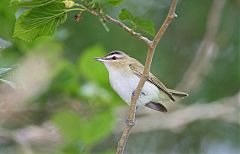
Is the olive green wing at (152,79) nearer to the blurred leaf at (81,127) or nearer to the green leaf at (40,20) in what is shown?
the blurred leaf at (81,127)

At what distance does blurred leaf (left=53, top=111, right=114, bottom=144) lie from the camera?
329cm

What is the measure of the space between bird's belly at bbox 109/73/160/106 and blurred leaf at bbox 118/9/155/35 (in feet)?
3.95

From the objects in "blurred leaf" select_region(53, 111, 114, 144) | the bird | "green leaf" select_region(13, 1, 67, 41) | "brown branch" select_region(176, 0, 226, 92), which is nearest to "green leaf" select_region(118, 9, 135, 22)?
"green leaf" select_region(13, 1, 67, 41)

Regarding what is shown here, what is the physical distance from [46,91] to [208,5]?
206 cm

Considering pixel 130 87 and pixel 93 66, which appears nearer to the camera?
→ pixel 130 87

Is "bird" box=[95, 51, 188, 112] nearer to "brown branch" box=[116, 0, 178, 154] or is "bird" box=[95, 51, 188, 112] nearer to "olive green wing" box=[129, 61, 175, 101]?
"olive green wing" box=[129, 61, 175, 101]

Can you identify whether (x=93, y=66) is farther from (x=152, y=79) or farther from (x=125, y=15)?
(x=125, y=15)

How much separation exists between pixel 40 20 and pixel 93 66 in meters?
1.49

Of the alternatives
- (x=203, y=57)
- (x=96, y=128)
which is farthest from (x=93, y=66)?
(x=203, y=57)

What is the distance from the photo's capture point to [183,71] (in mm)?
5125

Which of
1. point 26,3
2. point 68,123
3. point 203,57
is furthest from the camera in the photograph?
point 203,57

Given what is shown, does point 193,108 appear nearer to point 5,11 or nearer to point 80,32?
point 80,32

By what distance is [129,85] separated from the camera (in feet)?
11.6

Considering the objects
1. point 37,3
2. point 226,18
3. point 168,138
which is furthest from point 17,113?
point 226,18
